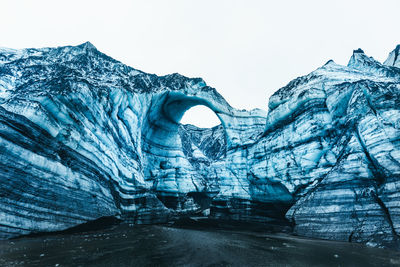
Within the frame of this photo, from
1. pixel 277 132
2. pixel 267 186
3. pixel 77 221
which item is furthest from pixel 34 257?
pixel 277 132

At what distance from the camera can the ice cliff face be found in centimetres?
750

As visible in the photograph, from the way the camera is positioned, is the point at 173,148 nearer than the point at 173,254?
No

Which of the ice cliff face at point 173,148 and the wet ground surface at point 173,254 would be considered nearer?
the wet ground surface at point 173,254

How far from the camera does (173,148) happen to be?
23062 mm

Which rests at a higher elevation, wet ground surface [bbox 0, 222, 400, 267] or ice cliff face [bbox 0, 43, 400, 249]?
ice cliff face [bbox 0, 43, 400, 249]

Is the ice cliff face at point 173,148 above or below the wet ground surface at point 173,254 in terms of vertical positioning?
above

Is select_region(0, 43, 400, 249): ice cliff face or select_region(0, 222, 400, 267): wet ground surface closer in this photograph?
select_region(0, 222, 400, 267): wet ground surface

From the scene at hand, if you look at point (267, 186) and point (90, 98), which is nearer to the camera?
point (90, 98)

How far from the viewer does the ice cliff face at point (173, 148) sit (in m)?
7.50

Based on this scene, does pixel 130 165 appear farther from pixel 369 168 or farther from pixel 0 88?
pixel 369 168

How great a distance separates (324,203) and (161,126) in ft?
50.9

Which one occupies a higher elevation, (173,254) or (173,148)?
(173,148)

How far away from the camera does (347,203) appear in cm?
830

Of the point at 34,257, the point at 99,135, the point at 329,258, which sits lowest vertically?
the point at 329,258
